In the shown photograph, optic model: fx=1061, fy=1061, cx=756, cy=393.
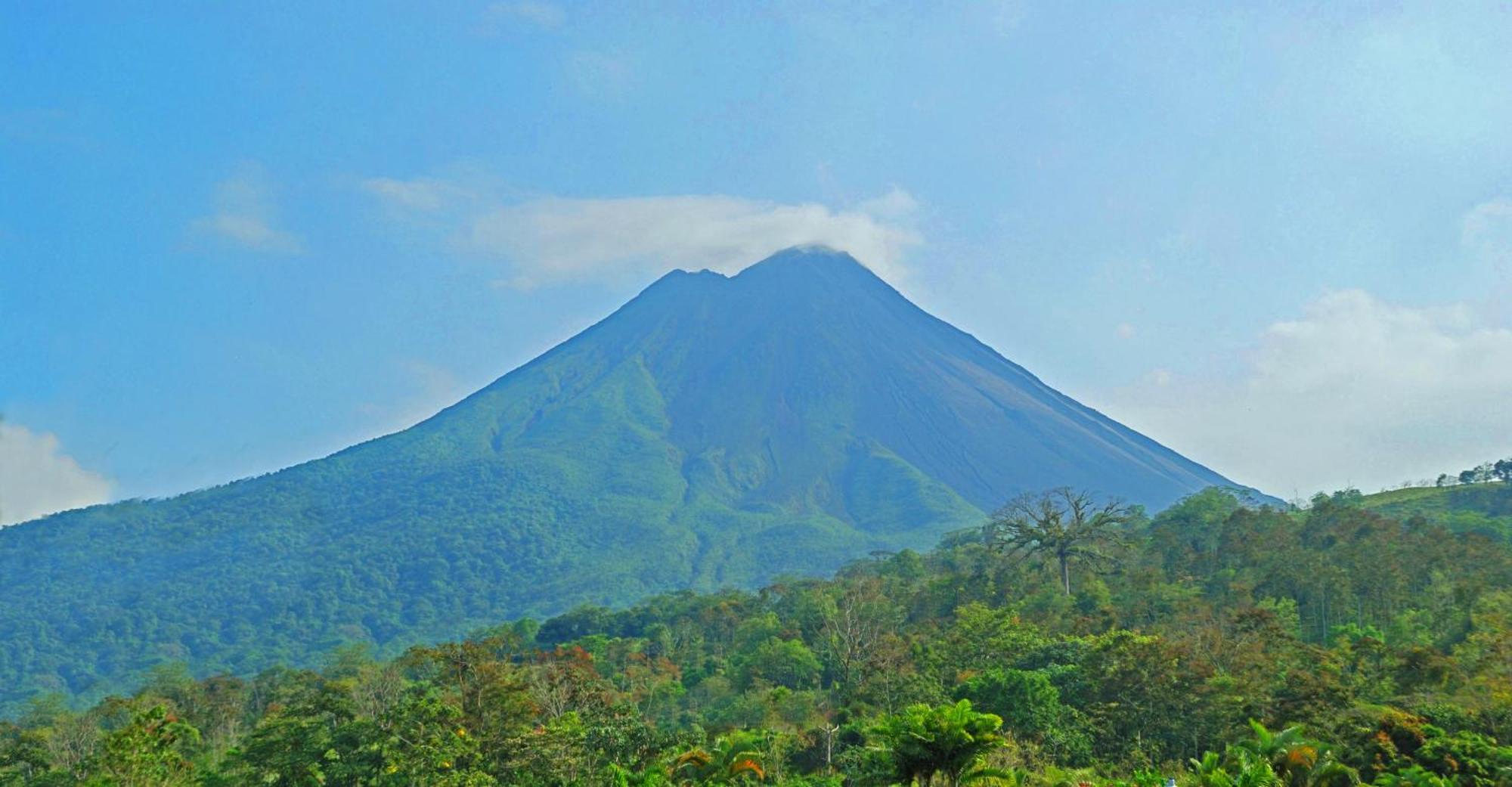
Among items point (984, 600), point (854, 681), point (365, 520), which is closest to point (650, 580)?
point (365, 520)

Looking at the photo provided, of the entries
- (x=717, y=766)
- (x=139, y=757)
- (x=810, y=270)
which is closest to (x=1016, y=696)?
(x=717, y=766)

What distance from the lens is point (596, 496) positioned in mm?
121562

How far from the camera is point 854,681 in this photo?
32812 mm

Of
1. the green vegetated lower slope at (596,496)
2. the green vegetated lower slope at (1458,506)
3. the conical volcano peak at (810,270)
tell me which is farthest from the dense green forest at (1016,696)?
the conical volcano peak at (810,270)

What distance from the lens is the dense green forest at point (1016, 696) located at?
65.2 feet

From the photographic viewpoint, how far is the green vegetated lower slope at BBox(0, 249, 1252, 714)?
A: 10094 cm

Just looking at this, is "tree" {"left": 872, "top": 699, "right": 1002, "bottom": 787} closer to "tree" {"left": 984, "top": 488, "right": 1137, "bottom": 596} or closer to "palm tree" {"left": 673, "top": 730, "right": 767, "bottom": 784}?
"palm tree" {"left": 673, "top": 730, "right": 767, "bottom": 784}

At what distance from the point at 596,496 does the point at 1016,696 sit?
99.6 meters

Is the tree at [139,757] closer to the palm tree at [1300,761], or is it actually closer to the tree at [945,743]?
the tree at [945,743]

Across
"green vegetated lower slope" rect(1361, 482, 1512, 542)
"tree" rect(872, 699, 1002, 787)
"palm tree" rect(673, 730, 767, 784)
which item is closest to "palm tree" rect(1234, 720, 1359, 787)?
"tree" rect(872, 699, 1002, 787)

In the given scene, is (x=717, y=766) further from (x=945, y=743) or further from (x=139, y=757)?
(x=139, y=757)

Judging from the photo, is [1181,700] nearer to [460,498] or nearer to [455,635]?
[455,635]

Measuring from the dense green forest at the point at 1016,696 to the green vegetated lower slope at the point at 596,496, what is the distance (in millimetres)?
56259

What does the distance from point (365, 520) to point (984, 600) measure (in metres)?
96.7
